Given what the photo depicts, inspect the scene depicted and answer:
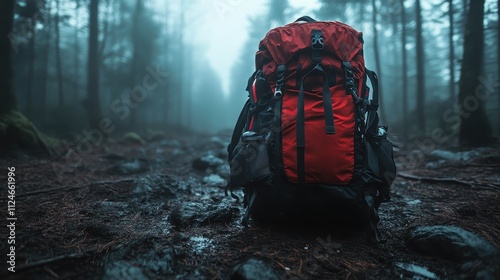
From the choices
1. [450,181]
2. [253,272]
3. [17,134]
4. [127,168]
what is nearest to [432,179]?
[450,181]

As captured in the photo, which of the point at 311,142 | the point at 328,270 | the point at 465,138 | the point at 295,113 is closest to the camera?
the point at 328,270

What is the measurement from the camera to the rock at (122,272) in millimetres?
1484

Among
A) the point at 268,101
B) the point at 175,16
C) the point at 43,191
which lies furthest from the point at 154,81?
the point at 268,101

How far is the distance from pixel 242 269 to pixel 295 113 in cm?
129

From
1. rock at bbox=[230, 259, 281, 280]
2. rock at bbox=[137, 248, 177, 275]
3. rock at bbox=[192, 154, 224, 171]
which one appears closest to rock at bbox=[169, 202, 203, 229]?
rock at bbox=[137, 248, 177, 275]

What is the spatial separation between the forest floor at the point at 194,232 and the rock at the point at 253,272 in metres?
0.08

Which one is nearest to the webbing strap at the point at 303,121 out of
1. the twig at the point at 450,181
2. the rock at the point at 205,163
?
the twig at the point at 450,181

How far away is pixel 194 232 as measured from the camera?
2.36m

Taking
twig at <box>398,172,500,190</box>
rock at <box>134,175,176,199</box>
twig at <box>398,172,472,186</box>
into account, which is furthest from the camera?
twig at <box>398,172,472,186</box>

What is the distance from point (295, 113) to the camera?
87.0 inches

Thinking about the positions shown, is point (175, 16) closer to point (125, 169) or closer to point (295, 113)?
point (125, 169)

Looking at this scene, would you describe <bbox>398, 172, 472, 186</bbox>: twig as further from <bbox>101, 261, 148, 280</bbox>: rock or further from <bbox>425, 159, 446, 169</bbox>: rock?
<bbox>101, 261, 148, 280</bbox>: rock

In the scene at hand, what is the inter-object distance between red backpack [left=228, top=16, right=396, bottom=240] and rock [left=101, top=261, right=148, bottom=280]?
95 centimetres

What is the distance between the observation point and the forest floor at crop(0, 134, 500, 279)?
170 centimetres
